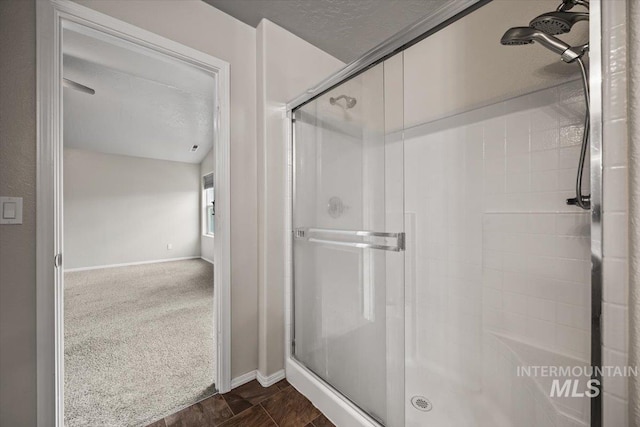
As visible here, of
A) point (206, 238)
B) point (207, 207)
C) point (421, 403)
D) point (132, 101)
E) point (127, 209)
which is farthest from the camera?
point (207, 207)

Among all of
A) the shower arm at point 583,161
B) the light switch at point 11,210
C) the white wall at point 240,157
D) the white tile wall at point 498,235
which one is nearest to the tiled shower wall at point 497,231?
the white tile wall at point 498,235

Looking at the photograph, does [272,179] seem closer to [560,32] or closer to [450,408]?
[560,32]

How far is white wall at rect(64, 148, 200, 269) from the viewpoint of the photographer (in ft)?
16.4

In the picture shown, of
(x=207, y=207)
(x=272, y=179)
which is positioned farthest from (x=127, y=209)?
(x=272, y=179)

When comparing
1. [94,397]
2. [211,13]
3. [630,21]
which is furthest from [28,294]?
[630,21]

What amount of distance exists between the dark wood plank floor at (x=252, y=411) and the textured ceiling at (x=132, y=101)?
2.05 metres

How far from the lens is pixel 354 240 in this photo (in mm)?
1387

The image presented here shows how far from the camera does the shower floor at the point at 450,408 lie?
133 centimetres

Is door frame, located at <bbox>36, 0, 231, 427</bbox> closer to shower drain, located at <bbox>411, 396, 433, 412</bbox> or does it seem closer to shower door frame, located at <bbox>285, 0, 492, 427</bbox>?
shower door frame, located at <bbox>285, 0, 492, 427</bbox>

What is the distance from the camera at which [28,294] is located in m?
1.12

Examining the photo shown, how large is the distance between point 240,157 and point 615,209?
5.64ft

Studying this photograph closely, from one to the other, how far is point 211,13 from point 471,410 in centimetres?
278

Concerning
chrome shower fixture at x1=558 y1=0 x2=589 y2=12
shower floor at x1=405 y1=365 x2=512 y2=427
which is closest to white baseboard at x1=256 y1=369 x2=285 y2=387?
shower floor at x1=405 y1=365 x2=512 y2=427

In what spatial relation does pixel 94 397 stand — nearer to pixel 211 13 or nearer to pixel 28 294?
pixel 28 294
